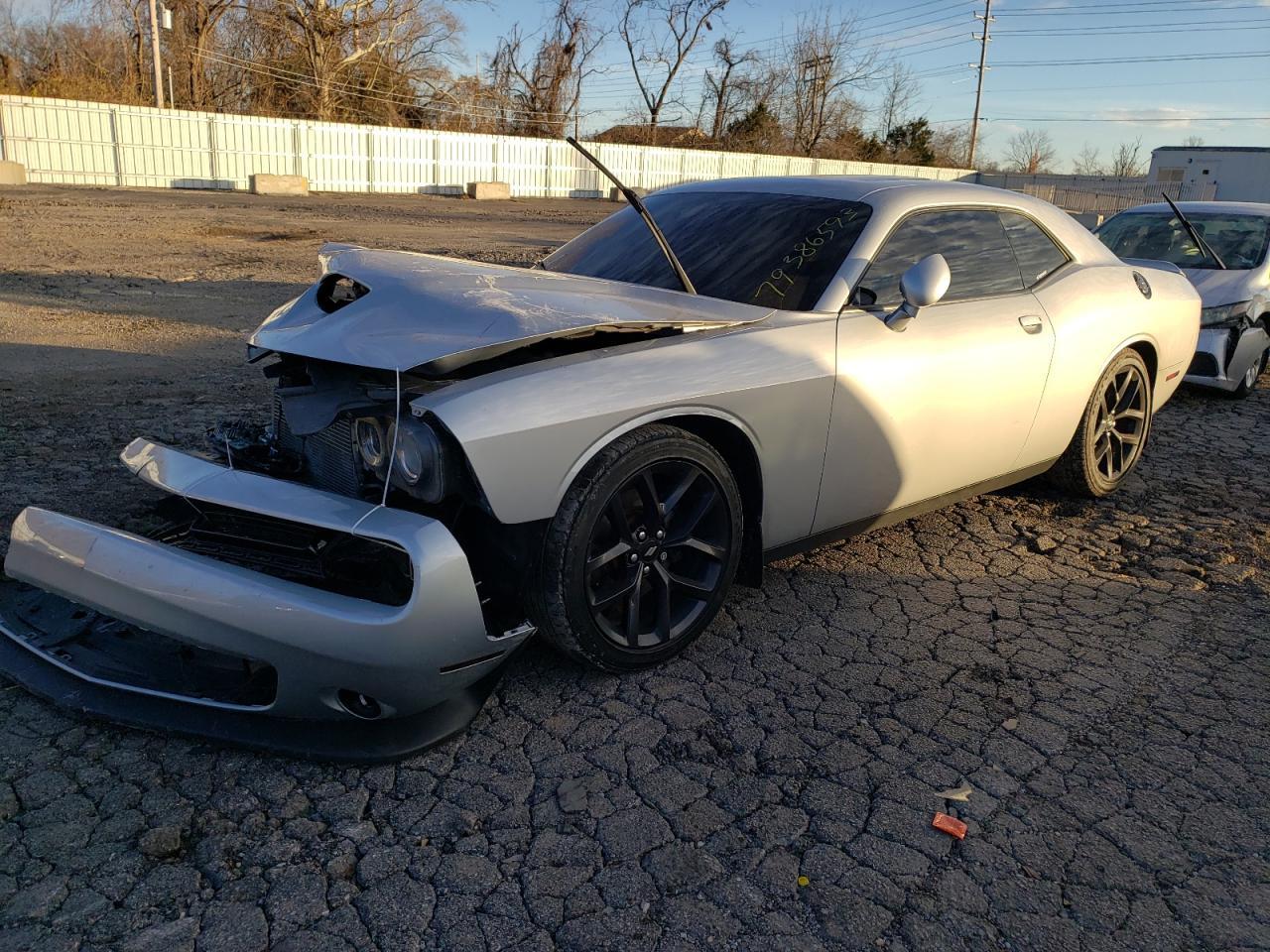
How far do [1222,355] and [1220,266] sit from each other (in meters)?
0.97

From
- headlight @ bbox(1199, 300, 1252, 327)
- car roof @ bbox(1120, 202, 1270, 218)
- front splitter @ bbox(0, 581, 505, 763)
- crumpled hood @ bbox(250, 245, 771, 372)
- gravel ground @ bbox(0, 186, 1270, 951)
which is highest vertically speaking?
car roof @ bbox(1120, 202, 1270, 218)

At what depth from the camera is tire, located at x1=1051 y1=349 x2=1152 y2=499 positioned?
463 cm

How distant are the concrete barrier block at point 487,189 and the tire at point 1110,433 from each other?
29.1m

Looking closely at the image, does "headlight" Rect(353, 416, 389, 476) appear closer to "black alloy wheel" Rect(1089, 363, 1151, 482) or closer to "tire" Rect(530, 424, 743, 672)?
"tire" Rect(530, 424, 743, 672)

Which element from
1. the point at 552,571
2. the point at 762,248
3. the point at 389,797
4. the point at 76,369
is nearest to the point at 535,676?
the point at 552,571

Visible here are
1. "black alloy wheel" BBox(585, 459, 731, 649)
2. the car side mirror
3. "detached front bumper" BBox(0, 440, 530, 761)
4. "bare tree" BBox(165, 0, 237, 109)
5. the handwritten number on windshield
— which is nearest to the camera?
"detached front bumper" BBox(0, 440, 530, 761)

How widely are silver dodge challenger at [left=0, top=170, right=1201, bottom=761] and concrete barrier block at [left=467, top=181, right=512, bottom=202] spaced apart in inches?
1148

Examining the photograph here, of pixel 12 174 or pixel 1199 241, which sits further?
pixel 12 174

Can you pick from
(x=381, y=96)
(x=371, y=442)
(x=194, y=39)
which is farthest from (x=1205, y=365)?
(x=194, y=39)

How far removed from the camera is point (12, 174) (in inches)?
957

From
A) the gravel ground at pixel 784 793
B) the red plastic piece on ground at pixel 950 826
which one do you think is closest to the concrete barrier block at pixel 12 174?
the gravel ground at pixel 784 793

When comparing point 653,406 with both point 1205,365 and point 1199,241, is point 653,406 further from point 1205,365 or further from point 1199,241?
A: point 1199,241

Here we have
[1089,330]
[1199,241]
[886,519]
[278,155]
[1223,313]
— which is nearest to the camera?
[886,519]

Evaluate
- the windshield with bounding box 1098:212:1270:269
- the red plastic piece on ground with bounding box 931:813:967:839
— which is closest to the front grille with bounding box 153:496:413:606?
the red plastic piece on ground with bounding box 931:813:967:839
